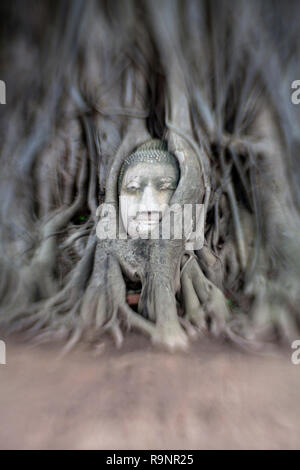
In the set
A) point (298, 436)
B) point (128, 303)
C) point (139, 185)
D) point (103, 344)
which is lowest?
point (298, 436)

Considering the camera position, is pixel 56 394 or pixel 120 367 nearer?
pixel 56 394

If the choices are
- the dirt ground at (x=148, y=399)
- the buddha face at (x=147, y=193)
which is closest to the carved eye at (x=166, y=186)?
the buddha face at (x=147, y=193)

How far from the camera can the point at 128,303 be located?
153 centimetres

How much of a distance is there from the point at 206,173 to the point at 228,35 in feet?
3.12

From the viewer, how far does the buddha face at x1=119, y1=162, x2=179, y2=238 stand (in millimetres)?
1520

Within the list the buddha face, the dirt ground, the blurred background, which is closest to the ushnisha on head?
the buddha face

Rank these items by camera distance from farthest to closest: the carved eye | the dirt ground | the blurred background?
the carved eye < the blurred background < the dirt ground

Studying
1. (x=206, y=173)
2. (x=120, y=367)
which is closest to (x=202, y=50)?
(x=206, y=173)

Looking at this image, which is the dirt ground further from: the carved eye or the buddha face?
the carved eye

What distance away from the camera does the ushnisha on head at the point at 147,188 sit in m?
1.52

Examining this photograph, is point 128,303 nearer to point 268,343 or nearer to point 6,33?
point 268,343

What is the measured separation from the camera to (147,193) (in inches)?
60.1

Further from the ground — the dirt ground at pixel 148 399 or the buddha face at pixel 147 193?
the buddha face at pixel 147 193

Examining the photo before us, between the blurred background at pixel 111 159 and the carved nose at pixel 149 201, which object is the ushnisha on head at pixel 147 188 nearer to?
the carved nose at pixel 149 201
